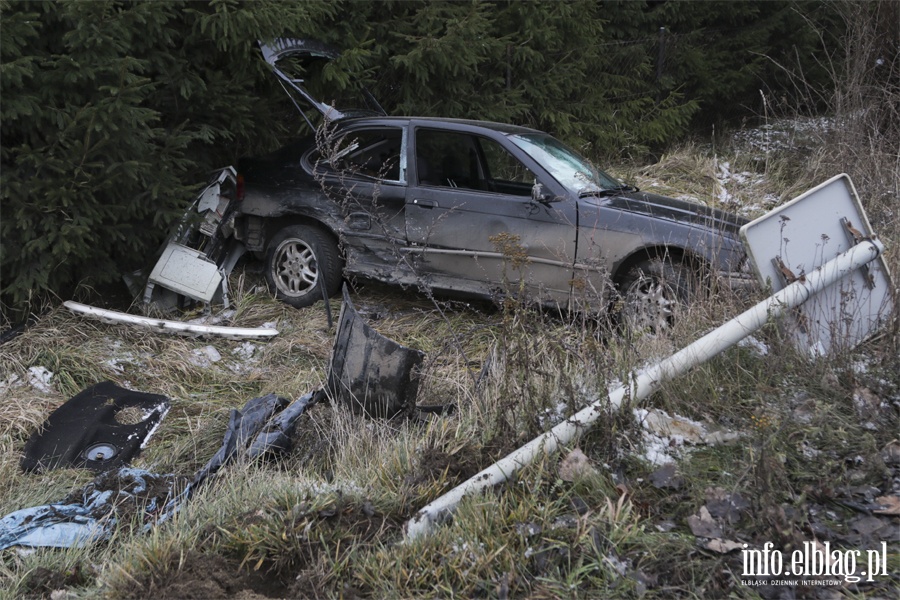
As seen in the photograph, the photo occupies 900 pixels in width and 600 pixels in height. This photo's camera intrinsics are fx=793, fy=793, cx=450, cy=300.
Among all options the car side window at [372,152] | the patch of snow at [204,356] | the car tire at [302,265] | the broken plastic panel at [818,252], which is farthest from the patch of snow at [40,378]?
the broken plastic panel at [818,252]

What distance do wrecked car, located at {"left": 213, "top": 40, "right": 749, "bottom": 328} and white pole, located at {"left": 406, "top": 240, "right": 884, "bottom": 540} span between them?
1.11 m

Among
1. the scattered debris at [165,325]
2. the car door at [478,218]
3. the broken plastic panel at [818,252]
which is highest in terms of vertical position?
the car door at [478,218]

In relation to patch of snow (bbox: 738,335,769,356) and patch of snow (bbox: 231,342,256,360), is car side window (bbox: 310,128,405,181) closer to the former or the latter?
patch of snow (bbox: 231,342,256,360)

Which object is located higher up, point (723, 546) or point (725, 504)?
point (725, 504)

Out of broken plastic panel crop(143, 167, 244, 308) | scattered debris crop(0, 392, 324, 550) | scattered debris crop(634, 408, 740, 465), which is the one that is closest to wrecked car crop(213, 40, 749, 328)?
broken plastic panel crop(143, 167, 244, 308)

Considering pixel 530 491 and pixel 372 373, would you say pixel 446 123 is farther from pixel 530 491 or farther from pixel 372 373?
pixel 530 491

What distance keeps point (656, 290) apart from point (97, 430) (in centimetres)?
370

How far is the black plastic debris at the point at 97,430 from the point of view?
4.63 metres

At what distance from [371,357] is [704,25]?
34.5 ft

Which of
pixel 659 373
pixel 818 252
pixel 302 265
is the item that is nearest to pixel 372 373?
pixel 659 373

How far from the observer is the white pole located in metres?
3.25

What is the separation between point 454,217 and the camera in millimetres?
6270

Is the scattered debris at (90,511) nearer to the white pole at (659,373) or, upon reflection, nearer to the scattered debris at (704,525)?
the white pole at (659,373)

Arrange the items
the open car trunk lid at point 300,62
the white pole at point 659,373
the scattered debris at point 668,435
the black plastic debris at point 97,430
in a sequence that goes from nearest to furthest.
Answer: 1. the white pole at point 659,373
2. the scattered debris at point 668,435
3. the black plastic debris at point 97,430
4. the open car trunk lid at point 300,62
